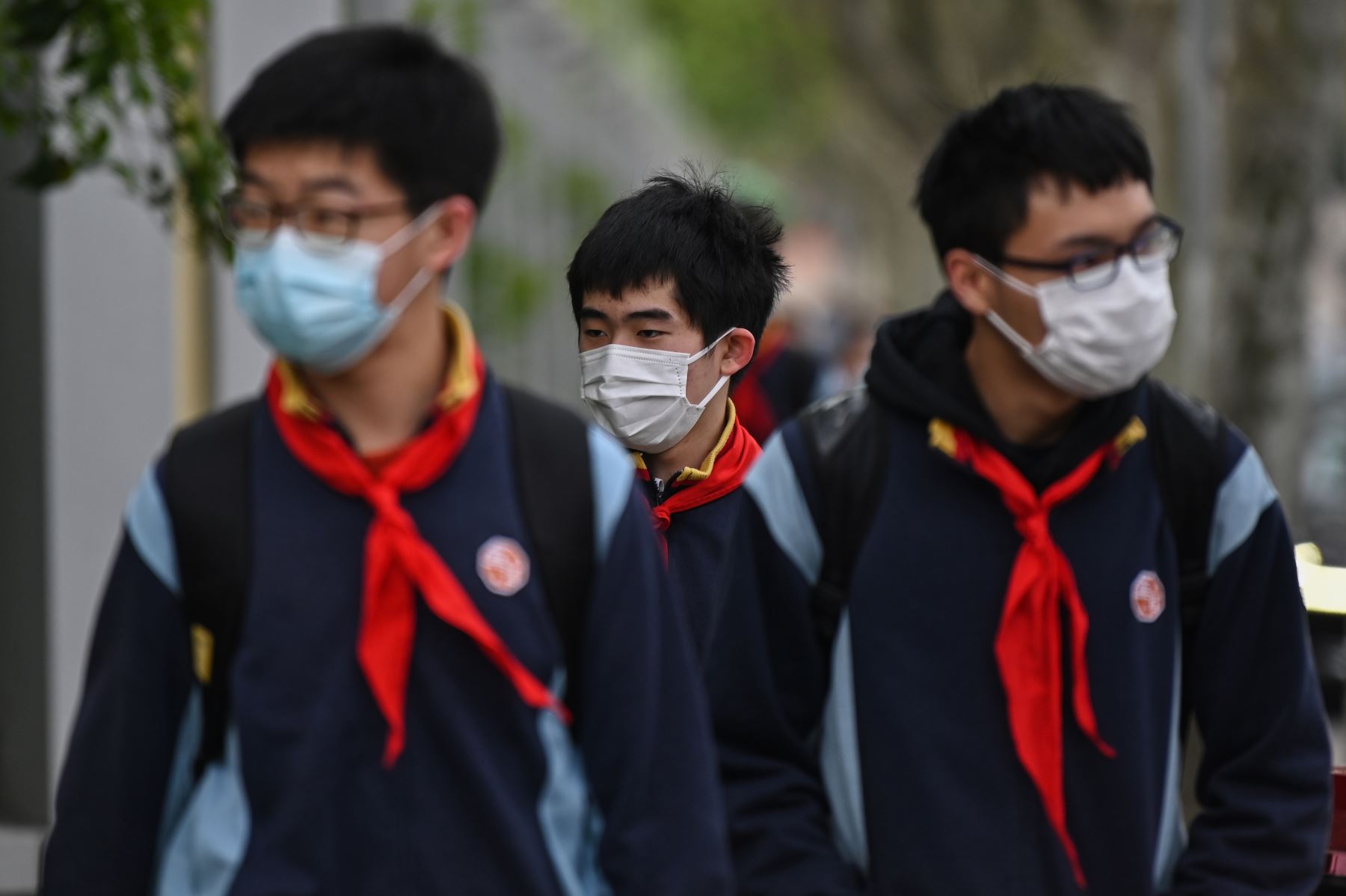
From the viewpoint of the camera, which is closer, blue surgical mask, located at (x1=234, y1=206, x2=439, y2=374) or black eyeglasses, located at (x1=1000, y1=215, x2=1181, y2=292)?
blue surgical mask, located at (x1=234, y1=206, x2=439, y2=374)

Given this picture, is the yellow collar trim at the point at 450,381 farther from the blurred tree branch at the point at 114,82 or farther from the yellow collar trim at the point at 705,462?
the blurred tree branch at the point at 114,82

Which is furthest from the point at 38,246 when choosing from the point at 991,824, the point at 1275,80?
the point at 1275,80

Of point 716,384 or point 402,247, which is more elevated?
point 402,247

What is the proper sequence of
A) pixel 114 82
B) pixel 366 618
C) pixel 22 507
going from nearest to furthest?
1. pixel 366 618
2. pixel 114 82
3. pixel 22 507

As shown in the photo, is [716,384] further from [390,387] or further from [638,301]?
[390,387]

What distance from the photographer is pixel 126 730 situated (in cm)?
250

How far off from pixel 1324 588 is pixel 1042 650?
1.66m

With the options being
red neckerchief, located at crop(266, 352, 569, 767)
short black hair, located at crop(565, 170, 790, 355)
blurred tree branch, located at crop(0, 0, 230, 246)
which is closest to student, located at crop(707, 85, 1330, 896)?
red neckerchief, located at crop(266, 352, 569, 767)

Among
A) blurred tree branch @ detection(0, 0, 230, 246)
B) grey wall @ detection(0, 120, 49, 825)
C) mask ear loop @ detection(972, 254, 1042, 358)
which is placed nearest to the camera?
mask ear loop @ detection(972, 254, 1042, 358)

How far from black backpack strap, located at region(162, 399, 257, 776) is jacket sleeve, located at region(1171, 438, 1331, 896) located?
1346mm

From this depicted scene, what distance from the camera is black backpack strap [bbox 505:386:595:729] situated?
2.55 metres

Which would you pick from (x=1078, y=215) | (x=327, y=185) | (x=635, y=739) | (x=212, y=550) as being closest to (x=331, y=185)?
(x=327, y=185)

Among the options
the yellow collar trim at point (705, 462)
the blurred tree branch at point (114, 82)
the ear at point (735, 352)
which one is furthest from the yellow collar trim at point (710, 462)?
the blurred tree branch at point (114, 82)

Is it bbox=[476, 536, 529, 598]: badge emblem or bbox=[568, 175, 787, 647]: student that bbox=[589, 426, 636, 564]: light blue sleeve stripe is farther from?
bbox=[568, 175, 787, 647]: student
